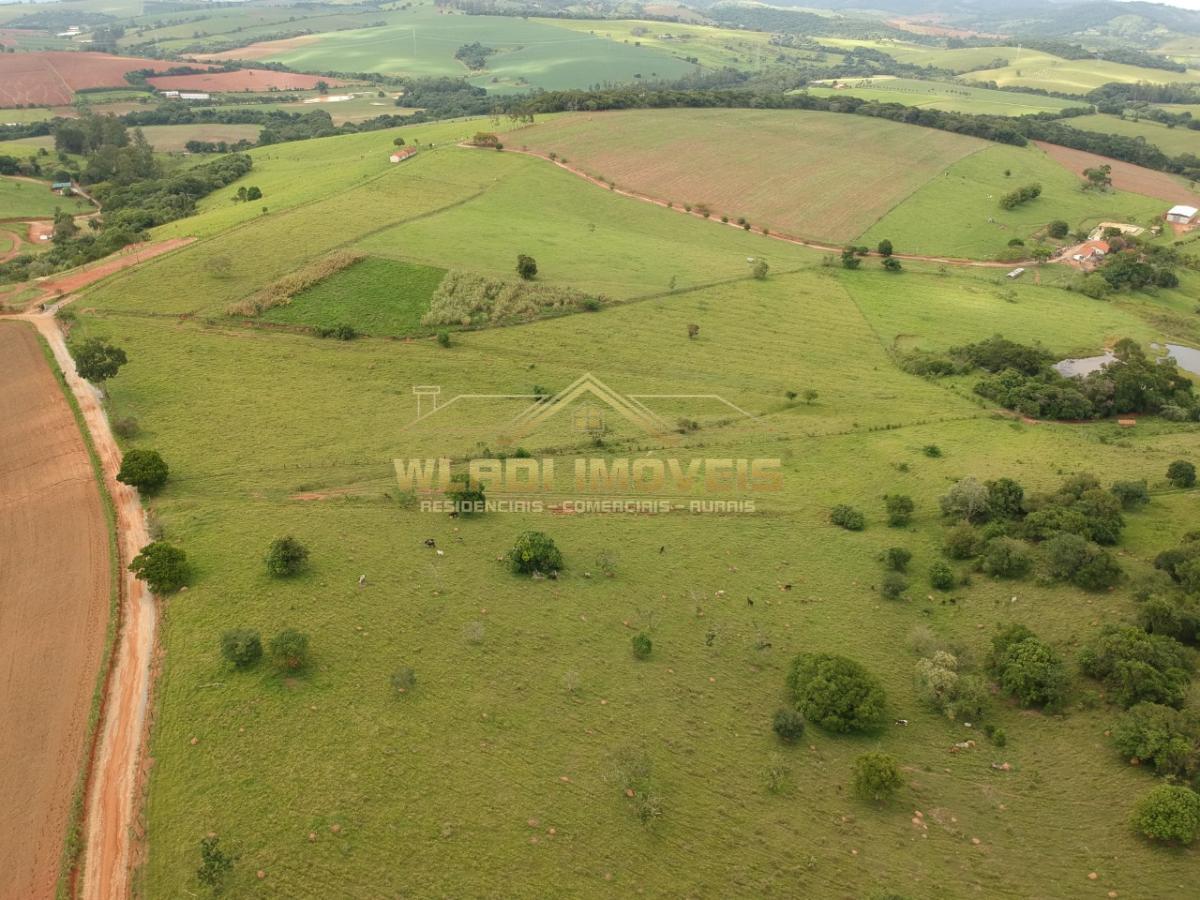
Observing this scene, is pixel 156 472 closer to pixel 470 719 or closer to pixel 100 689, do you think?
pixel 100 689

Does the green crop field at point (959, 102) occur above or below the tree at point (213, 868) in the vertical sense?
above

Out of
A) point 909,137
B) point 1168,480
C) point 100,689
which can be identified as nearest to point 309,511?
point 100,689

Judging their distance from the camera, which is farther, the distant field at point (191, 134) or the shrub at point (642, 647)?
the distant field at point (191, 134)

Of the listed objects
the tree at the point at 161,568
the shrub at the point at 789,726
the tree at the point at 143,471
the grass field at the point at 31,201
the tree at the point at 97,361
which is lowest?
the shrub at the point at 789,726

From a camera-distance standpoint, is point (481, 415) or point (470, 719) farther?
point (481, 415)

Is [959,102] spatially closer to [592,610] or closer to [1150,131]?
[1150,131]

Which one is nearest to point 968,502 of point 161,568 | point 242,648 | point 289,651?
point 289,651

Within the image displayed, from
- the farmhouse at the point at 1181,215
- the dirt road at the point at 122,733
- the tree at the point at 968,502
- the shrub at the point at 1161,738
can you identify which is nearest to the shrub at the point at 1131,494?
the tree at the point at 968,502

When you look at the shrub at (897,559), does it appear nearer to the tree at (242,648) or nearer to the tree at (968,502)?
the tree at (968,502)

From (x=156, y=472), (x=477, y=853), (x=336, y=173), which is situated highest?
(x=336, y=173)
